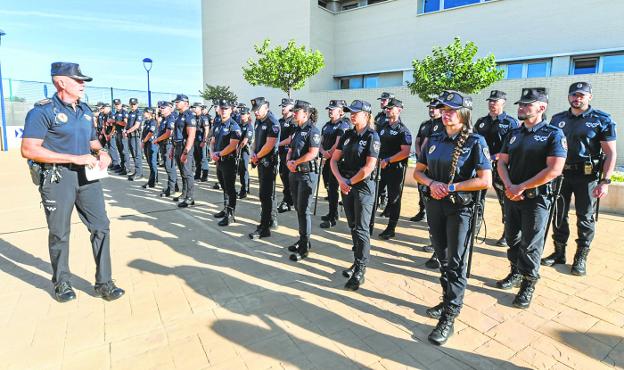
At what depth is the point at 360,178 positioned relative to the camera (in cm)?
364


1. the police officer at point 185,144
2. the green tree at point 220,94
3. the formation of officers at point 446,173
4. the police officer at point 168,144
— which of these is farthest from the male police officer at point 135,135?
the green tree at point 220,94

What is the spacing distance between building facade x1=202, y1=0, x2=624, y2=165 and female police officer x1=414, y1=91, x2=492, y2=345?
1314 centimetres

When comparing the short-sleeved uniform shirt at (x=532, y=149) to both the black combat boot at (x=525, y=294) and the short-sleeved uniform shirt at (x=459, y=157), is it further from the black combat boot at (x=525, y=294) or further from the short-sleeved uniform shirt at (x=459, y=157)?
the black combat boot at (x=525, y=294)

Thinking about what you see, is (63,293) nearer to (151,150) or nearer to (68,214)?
(68,214)

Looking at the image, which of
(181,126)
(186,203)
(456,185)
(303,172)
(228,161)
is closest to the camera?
(456,185)

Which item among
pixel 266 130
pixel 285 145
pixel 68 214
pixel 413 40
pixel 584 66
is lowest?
pixel 68 214

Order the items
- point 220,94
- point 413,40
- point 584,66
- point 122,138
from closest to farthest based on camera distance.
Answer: point 122,138 → point 584,66 → point 413,40 → point 220,94

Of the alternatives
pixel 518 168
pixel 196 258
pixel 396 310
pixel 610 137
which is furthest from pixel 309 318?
pixel 610 137

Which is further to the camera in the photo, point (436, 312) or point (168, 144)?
point (168, 144)

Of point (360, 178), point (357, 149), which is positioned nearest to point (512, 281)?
point (360, 178)

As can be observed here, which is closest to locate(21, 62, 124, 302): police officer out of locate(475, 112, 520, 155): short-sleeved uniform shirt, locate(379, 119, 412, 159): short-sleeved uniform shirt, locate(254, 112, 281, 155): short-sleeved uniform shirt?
locate(254, 112, 281, 155): short-sleeved uniform shirt

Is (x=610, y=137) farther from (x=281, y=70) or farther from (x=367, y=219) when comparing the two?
(x=281, y=70)

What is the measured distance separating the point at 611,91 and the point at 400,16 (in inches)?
449

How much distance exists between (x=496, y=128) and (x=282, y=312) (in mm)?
4088
